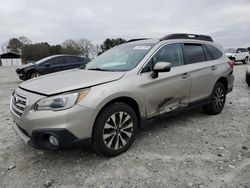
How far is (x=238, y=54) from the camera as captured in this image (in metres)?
21.8

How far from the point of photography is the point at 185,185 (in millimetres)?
2617

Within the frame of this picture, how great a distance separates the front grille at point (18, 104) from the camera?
2.94 m

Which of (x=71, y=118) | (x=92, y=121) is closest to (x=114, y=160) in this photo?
(x=92, y=121)

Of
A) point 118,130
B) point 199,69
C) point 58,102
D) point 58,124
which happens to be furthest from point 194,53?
point 58,124

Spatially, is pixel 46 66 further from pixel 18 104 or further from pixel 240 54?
pixel 240 54

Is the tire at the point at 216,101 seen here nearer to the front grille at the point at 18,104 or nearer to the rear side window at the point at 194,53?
the rear side window at the point at 194,53

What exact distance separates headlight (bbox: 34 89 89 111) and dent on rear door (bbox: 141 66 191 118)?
1.11m

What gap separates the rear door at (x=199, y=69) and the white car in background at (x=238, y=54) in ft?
61.4

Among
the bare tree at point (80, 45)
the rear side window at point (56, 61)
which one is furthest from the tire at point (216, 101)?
the bare tree at point (80, 45)

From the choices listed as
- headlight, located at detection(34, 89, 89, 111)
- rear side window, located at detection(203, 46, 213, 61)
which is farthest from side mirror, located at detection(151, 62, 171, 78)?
rear side window, located at detection(203, 46, 213, 61)

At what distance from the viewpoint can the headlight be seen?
8.97 feet

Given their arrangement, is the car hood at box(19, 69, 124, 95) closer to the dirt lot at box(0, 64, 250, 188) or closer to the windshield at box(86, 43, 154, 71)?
the windshield at box(86, 43, 154, 71)

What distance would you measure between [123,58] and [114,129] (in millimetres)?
1331

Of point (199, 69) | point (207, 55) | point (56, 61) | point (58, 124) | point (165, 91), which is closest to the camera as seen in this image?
point (58, 124)
